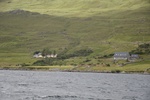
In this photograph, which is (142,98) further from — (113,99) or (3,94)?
(3,94)

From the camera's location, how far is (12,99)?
81.4m

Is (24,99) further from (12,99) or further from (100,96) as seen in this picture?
(100,96)

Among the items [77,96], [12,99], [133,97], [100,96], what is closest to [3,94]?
[12,99]

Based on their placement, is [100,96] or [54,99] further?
[100,96]

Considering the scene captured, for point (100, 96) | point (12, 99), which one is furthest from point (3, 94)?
point (100, 96)

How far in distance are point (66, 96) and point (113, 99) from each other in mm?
11180

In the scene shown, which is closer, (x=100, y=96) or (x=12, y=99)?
(x=12, y=99)

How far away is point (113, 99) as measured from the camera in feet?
285

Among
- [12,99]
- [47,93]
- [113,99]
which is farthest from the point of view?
[47,93]

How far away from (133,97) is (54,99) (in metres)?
20.4

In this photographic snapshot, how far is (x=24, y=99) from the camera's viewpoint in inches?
3216

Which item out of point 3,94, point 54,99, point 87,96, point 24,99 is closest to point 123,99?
point 87,96

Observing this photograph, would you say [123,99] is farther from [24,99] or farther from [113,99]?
[24,99]

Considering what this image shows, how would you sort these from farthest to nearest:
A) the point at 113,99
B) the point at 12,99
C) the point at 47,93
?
the point at 47,93 → the point at 113,99 → the point at 12,99
